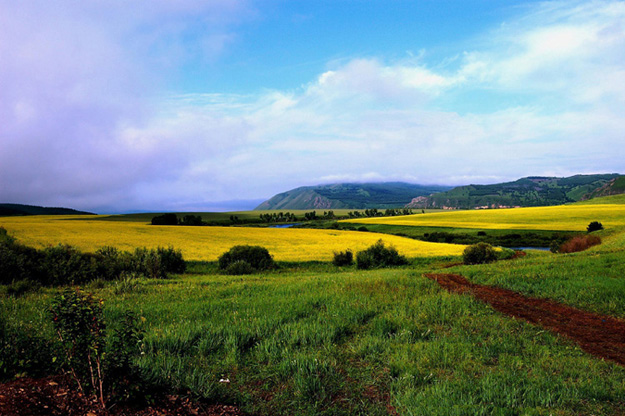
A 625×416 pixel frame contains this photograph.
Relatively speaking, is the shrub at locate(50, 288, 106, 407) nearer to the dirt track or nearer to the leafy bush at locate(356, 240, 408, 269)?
the dirt track

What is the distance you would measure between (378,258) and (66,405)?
25.5 meters

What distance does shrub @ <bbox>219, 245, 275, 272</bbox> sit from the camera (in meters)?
25.1

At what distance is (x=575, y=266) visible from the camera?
550 inches

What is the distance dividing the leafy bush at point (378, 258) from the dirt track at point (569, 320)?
1534 centimetres

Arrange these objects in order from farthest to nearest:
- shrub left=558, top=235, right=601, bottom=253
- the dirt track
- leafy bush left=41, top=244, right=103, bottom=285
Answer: shrub left=558, top=235, right=601, bottom=253 → leafy bush left=41, top=244, right=103, bottom=285 → the dirt track

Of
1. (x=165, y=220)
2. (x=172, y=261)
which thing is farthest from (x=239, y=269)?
(x=165, y=220)

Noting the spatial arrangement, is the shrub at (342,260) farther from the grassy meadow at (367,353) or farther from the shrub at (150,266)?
the grassy meadow at (367,353)

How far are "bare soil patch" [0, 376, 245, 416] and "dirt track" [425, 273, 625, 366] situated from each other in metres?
7.03

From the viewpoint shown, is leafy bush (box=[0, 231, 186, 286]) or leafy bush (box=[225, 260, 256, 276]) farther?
leafy bush (box=[225, 260, 256, 276])

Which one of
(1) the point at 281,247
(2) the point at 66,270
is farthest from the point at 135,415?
(1) the point at 281,247

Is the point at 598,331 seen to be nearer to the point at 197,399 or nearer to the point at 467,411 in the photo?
the point at 467,411

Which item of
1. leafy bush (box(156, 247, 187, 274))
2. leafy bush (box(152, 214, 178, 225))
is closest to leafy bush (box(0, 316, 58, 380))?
leafy bush (box(156, 247, 187, 274))

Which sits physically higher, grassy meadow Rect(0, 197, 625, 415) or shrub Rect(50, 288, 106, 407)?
shrub Rect(50, 288, 106, 407)

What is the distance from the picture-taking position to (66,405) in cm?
387
